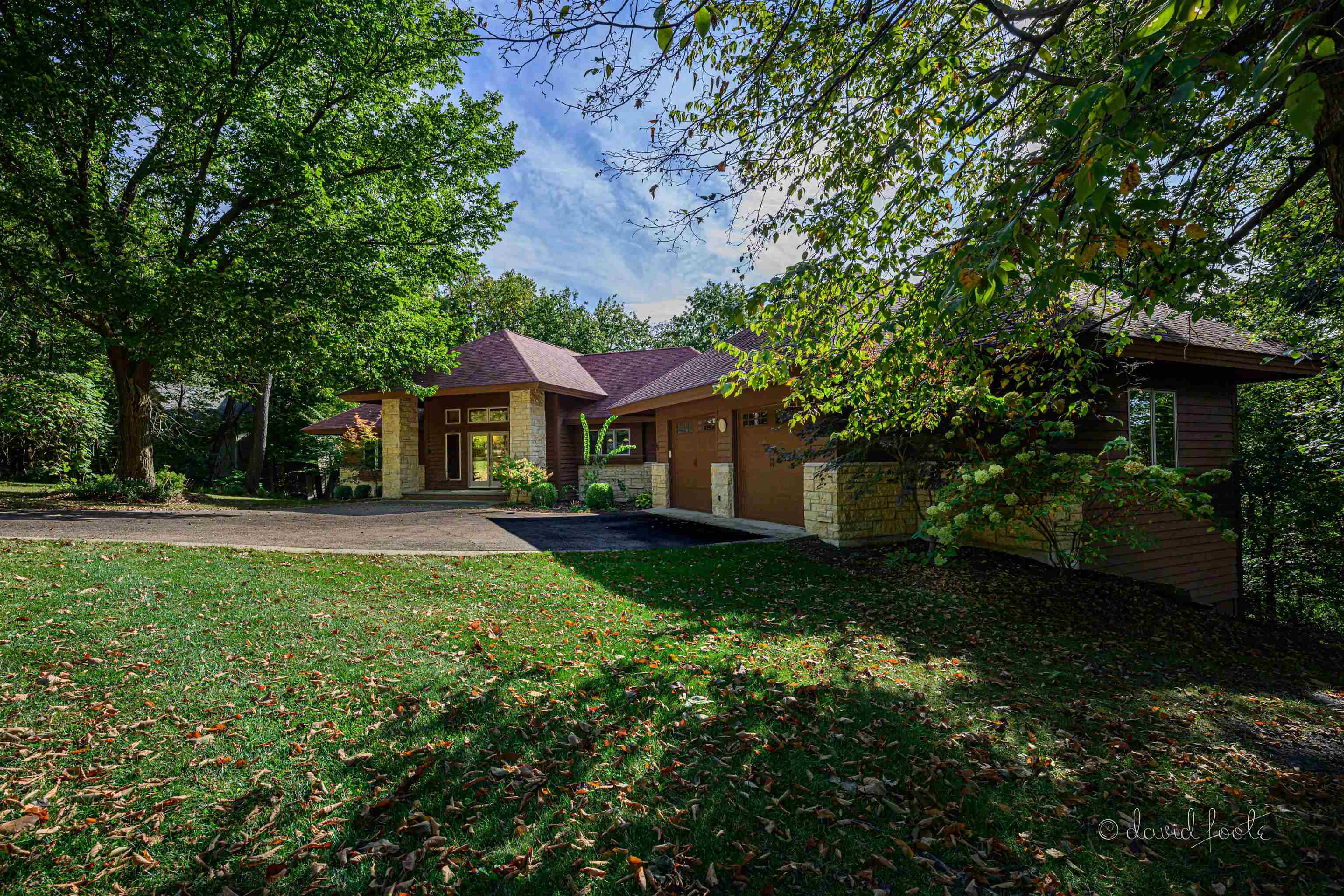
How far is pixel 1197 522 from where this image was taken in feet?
30.8

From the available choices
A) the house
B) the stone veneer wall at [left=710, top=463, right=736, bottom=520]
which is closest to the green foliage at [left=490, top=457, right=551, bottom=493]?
the house

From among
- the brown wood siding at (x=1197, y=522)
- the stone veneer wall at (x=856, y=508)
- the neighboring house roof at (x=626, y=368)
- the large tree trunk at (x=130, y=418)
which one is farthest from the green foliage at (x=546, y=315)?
the brown wood siding at (x=1197, y=522)

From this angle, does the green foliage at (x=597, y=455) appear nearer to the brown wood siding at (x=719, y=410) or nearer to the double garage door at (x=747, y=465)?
the brown wood siding at (x=719, y=410)

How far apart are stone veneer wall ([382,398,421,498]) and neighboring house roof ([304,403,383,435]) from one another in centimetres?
416

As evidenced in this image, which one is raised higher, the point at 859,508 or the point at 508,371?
the point at 508,371

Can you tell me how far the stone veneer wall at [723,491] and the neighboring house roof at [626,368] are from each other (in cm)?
748

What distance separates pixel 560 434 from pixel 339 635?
15.0 metres

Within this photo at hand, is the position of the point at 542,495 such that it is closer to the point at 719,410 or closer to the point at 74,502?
the point at 719,410

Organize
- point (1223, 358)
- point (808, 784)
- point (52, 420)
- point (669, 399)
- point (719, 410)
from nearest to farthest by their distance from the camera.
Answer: point (808, 784), point (1223, 358), point (719, 410), point (669, 399), point (52, 420)

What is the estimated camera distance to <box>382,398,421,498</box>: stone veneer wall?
19.1m

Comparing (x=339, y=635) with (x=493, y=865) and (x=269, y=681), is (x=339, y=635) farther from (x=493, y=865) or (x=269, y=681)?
(x=493, y=865)

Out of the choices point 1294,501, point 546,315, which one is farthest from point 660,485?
point 546,315

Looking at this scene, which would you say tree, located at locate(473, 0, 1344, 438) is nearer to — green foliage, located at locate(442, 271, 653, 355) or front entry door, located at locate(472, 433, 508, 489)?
front entry door, located at locate(472, 433, 508, 489)

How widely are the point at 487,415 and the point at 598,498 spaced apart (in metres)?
6.52
